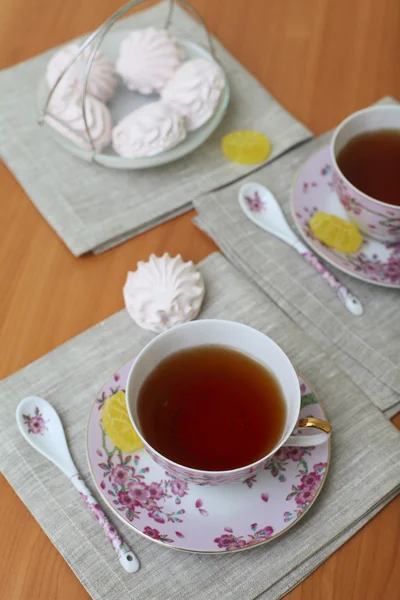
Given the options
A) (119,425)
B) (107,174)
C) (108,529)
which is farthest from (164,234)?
(108,529)

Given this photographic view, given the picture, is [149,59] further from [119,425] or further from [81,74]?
[119,425]

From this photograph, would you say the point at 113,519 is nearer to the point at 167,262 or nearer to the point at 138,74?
the point at 167,262

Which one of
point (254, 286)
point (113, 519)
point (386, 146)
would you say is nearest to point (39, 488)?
point (113, 519)

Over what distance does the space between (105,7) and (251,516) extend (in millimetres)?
1024

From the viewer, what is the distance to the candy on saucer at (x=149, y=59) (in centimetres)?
108

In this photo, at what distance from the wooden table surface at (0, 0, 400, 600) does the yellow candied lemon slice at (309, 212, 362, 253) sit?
17 cm

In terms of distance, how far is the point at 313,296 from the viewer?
0.94 m

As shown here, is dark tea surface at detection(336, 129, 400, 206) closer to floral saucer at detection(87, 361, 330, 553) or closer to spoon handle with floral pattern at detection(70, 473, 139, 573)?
floral saucer at detection(87, 361, 330, 553)

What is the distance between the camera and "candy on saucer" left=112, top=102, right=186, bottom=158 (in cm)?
99

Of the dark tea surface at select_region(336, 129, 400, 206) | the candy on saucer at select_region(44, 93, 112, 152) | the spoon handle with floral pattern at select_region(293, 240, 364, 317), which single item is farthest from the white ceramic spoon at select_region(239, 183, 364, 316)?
the candy on saucer at select_region(44, 93, 112, 152)

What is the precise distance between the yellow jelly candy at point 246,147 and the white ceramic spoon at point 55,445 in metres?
0.51

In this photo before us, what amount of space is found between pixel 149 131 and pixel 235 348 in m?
0.40

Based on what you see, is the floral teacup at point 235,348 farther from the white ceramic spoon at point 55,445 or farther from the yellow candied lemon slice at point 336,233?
the yellow candied lemon slice at point 336,233

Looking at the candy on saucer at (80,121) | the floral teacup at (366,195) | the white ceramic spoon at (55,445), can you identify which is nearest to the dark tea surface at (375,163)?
the floral teacup at (366,195)
